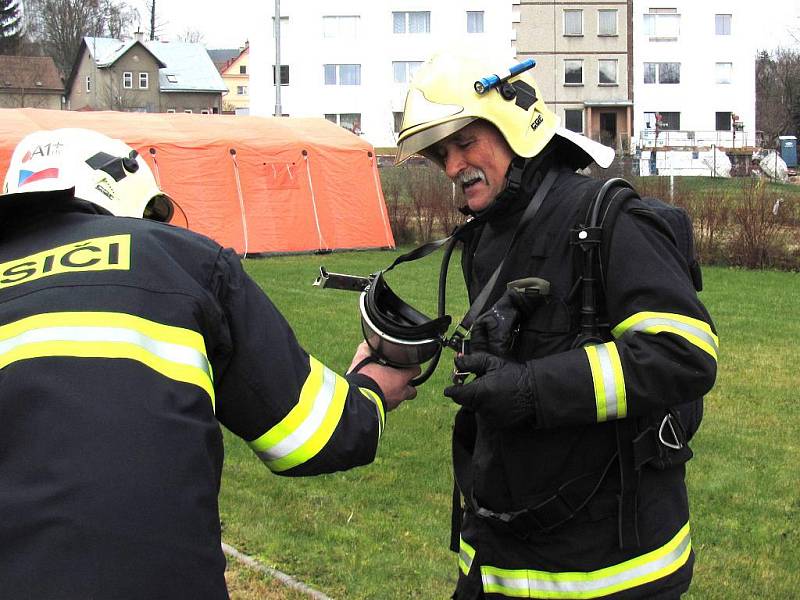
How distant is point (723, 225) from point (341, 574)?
12.8m

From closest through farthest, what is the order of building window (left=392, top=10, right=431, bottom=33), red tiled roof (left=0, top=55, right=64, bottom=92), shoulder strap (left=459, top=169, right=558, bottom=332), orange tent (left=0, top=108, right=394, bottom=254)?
shoulder strap (left=459, top=169, right=558, bottom=332) → orange tent (left=0, top=108, right=394, bottom=254) → building window (left=392, top=10, right=431, bottom=33) → red tiled roof (left=0, top=55, right=64, bottom=92)

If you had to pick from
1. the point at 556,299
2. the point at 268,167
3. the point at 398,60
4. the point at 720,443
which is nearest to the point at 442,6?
the point at 398,60

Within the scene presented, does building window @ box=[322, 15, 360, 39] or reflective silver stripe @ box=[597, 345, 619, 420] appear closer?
reflective silver stripe @ box=[597, 345, 619, 420]

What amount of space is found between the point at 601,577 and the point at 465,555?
448mm

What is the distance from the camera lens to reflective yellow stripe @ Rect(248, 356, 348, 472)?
2111 mm

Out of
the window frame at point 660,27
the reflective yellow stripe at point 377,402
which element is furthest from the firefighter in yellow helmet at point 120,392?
the window frame at point 660,27

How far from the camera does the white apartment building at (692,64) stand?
5166 cm

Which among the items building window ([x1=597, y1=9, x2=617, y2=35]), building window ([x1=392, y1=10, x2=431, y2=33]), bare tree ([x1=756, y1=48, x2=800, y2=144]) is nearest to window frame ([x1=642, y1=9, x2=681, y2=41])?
building window ([x1=597, y1=9, x2=617, y2=35])

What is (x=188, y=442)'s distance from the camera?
170 centimetres

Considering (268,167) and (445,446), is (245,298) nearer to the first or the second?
(445,446)

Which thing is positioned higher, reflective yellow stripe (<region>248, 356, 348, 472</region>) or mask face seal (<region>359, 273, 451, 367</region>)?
mask face seal (<region>359, 273, 451, 367</region>)

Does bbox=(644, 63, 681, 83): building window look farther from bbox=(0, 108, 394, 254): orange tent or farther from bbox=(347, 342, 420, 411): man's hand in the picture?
bbox=(347, 342, 420, 411): man's hand

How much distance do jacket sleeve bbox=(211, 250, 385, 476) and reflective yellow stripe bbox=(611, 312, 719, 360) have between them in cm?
66

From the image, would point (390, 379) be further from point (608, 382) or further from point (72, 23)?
point (72, 23)
